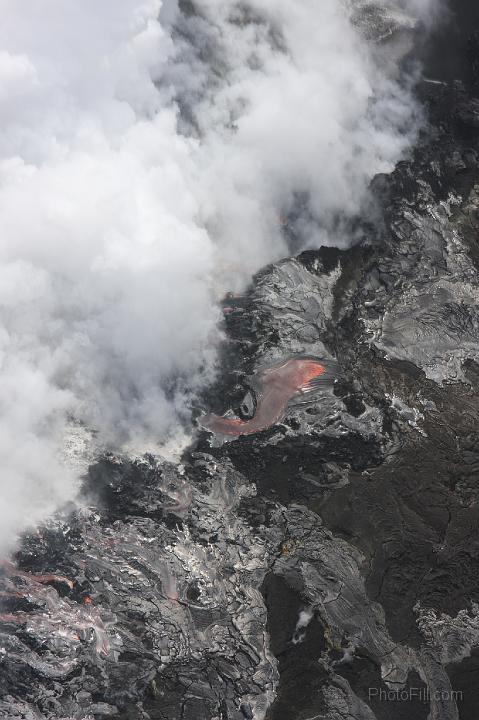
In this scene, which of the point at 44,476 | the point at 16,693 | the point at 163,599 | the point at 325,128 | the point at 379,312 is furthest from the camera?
the point at 325,128

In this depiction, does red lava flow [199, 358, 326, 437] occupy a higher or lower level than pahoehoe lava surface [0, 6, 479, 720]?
higher

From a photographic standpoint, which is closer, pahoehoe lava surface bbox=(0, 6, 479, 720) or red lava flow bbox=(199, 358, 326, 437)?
pahoehoe lava surface bbox=(0, 6, 479, 720)

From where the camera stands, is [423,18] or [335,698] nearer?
[335,698]

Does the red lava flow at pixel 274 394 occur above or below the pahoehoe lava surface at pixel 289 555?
Answer: above

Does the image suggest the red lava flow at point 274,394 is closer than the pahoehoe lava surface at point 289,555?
No

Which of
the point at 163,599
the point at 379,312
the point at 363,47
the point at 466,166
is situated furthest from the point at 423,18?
the point at 163,599

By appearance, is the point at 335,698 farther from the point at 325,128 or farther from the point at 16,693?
the point at 325,128
